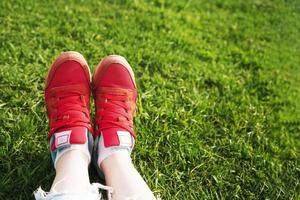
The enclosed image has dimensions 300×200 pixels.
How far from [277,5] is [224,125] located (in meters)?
1.43

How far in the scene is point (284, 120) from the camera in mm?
2682

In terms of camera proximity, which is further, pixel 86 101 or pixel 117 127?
pixel 86 101

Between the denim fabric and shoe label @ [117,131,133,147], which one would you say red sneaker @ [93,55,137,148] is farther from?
the denim fabric

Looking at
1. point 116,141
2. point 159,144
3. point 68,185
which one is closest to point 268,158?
point 159,144

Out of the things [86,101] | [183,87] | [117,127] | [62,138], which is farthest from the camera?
[183,87]

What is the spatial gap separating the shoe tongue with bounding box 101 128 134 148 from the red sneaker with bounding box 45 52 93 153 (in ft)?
0.28

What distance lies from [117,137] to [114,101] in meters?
0.25

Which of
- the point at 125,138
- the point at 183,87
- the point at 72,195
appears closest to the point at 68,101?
the point at 125,138

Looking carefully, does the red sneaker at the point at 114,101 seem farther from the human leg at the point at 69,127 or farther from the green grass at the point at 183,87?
the green grass at the point at 183,87

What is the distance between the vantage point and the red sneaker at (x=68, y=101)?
6.63ft

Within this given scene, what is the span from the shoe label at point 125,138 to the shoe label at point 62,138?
22 cm

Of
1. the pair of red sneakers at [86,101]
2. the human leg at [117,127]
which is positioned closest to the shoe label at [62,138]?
the pair of red sneakers at [86,101]

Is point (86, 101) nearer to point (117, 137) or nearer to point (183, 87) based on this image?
point (117, 137)

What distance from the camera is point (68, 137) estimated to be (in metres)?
2.00
